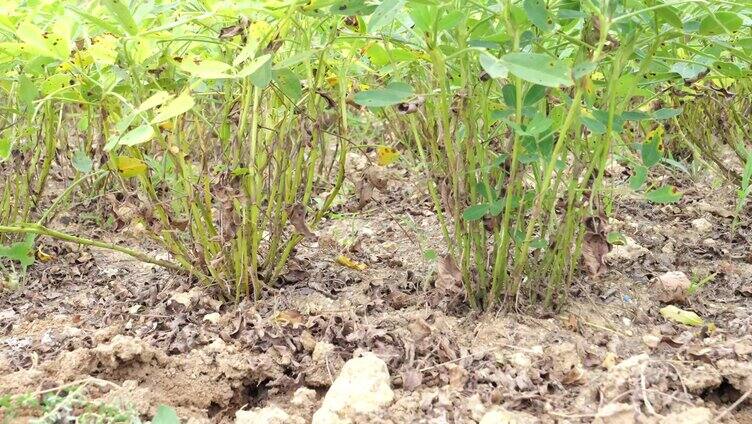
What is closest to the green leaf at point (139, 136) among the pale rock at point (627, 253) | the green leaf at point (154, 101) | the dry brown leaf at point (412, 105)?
the green leaf at point (154, 101)

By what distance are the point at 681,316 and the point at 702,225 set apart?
2.61ft

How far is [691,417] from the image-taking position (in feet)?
3.73

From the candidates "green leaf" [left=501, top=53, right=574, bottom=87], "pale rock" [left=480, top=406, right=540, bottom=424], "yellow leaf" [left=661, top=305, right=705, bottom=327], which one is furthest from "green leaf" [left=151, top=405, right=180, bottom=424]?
"yellow leaf" [left=661, top=305, right=705, bottom=327]

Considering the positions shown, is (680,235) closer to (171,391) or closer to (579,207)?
(579,207)

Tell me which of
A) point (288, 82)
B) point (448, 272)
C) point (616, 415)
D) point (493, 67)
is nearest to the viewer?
point (493, 67)

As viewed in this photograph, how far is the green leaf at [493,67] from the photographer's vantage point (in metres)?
1.02

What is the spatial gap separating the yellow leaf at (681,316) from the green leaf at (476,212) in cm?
52

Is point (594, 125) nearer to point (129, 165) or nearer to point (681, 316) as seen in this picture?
point (681, 316)

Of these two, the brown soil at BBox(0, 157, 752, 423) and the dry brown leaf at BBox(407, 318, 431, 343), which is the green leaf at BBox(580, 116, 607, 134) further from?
the dry brown leaf at BBox(407, 318, 431, 343)

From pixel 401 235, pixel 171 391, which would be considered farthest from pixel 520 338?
pixel 401 235

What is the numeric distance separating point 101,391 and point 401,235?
1254 millimetres

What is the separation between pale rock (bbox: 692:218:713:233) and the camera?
2.35 m

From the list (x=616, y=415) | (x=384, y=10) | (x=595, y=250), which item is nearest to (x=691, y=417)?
(x=616, y=415)

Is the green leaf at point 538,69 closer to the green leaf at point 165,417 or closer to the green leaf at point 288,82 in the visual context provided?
the green leaf at point 288,82
